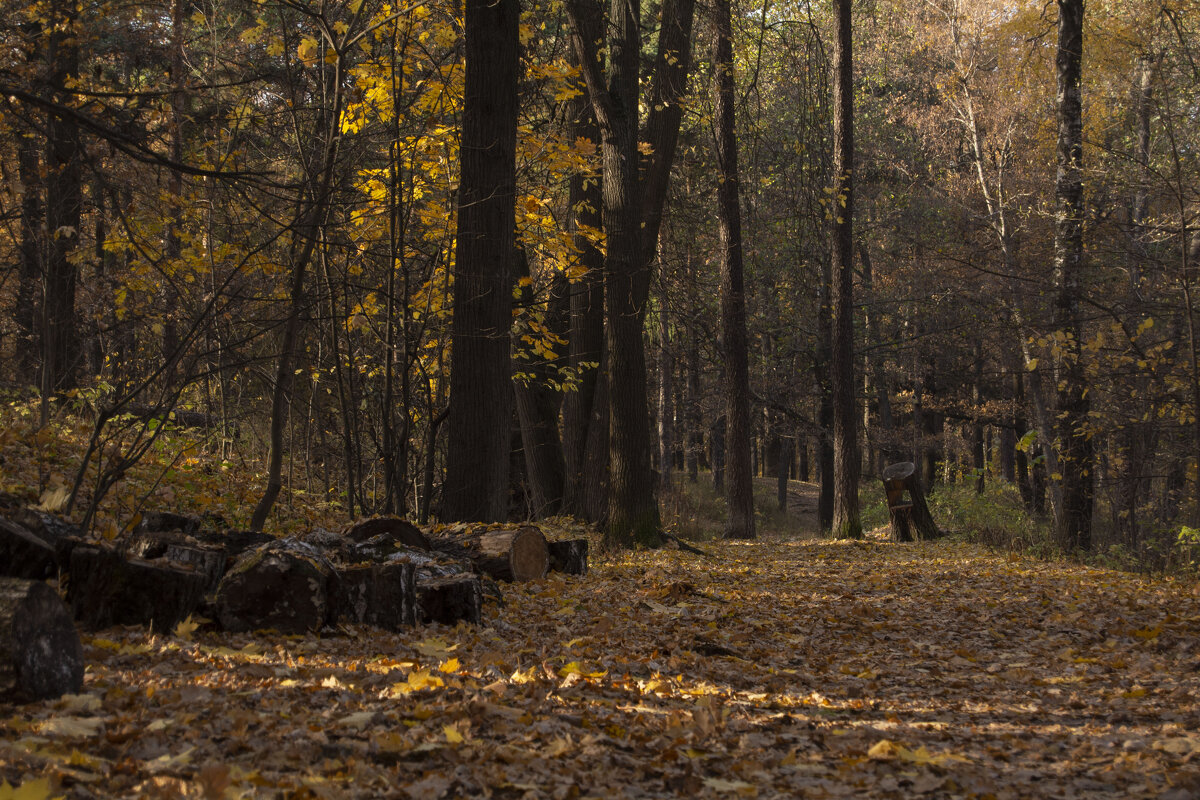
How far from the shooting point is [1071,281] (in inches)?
420

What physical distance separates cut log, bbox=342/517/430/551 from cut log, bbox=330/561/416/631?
1417 mm

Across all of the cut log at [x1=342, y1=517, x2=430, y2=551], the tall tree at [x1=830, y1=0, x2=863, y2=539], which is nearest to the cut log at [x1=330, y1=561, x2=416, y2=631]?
the cut log at [x1=342, y1=517, x2=430, y2=551]

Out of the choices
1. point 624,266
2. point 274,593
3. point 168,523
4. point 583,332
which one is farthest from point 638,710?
point 583,332

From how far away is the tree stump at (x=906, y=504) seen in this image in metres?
15.3

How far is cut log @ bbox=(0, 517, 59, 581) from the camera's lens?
411cm

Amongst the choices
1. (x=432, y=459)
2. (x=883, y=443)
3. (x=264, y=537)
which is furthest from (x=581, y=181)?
(x=883, y=443)

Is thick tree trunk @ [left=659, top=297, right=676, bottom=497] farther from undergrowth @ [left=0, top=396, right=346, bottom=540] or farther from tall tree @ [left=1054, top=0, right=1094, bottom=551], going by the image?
undergrowth @ [left=0, top=396, right=346, bottom=540]

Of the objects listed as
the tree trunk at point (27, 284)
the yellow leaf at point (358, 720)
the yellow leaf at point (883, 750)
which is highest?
the tree trunk at point (27, 284)

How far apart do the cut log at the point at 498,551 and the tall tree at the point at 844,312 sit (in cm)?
887

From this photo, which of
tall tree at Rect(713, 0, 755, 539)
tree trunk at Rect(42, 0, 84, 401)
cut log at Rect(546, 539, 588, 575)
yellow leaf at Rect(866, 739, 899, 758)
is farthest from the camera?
tall tree at Rect(713, 0, 755, 539)


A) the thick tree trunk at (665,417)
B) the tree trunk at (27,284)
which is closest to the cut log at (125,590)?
the tree trunk at (27,284)

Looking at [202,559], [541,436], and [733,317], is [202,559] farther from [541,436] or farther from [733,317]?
[733,317]

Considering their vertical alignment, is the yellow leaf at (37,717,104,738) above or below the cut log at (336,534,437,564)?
below

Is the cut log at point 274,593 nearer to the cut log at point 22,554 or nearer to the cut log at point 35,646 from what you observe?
the cut log at point 22,554
